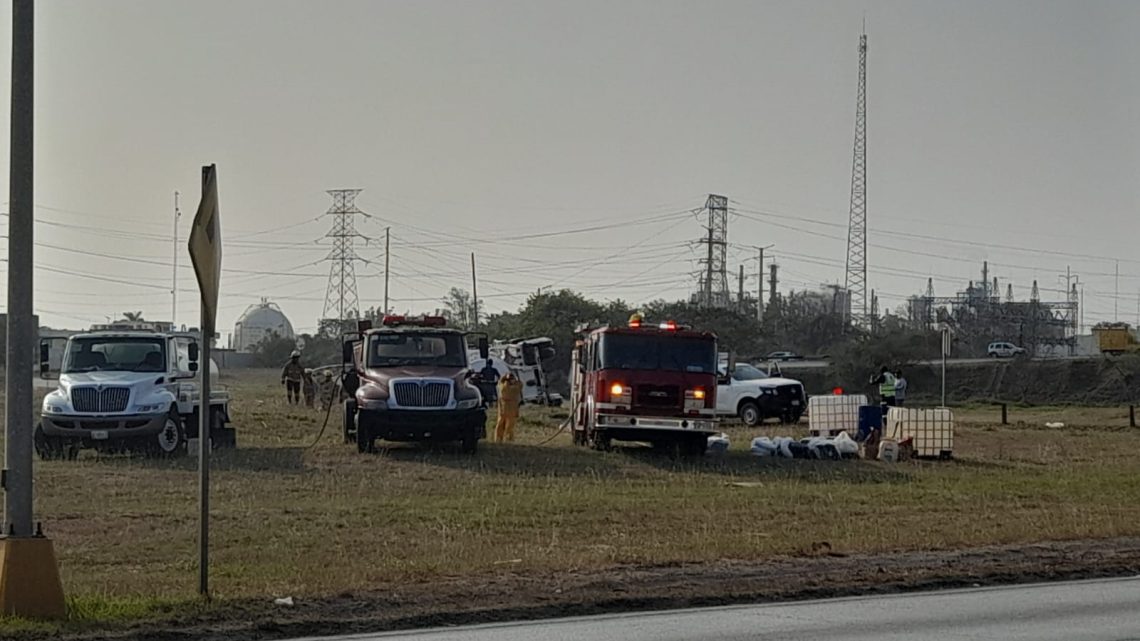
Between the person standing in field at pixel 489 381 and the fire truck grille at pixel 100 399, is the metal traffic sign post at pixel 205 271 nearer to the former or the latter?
the fire truck grille at pixel 100 399

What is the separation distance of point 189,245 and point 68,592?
341cm

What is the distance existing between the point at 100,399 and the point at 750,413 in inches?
770

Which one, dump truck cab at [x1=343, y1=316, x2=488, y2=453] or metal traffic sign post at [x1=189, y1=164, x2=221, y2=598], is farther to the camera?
dump truck cab at [x1=343, y1=316, x2=488, y2=453]

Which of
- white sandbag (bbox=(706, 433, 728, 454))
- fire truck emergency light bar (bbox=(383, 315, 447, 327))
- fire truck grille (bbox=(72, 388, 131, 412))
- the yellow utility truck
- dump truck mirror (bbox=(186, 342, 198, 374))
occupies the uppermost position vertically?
the yellow utility truck

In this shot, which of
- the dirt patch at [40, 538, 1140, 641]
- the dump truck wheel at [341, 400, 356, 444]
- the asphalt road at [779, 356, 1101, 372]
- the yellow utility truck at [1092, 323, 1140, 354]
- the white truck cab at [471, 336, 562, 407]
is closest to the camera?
the dirt patch at [40, 538, 1140, 641]

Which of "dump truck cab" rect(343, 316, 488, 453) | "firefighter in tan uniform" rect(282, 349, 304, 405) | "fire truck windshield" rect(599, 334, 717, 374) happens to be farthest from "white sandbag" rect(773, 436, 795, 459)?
"firefighter in tan uniform" rect(282, 349, 304, 405)

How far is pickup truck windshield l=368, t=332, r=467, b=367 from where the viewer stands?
27375 mm

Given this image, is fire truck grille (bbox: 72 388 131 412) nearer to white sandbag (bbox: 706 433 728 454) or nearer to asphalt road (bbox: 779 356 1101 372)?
white sandbag (bbox: 706 433 728 454)

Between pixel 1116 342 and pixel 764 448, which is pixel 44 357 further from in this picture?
pixel 1116 342

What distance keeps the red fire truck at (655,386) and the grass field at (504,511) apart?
28.3 inches


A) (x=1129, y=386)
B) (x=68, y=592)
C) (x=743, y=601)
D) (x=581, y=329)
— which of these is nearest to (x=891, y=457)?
(x=581, y=329)

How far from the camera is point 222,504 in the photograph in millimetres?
18797

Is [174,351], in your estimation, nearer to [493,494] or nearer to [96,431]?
[96,431]

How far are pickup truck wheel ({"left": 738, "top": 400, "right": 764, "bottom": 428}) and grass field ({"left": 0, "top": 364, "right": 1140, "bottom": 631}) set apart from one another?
9.87 m
